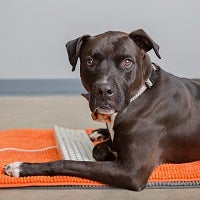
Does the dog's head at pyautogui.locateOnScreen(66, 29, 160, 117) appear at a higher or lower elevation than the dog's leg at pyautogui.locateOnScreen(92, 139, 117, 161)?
higher

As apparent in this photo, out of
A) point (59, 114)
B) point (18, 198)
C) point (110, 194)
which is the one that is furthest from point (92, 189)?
point (59, 114)

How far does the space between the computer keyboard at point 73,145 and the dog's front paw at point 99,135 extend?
37mm

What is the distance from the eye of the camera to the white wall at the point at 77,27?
16.6 feet

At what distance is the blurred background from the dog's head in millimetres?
2762

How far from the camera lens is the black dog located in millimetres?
Answer: 2225

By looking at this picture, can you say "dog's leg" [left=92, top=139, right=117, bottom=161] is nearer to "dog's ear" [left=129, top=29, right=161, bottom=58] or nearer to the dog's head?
the dog's head

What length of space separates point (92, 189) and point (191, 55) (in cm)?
320

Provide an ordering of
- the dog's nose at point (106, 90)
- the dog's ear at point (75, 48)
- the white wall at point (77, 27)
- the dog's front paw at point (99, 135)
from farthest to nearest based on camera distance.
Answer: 1. the white wall at point (77, 27)
2. the dog's front paw at point (99, 135)
3. the dog's ear at point (75, 48)
4. the dog's nose at point (106, 90)

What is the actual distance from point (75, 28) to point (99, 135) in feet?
7.54

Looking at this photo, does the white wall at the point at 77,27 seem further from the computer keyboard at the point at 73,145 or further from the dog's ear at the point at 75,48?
the dog's ear at the point at 75,48

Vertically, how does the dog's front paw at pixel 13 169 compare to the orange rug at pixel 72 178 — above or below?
above

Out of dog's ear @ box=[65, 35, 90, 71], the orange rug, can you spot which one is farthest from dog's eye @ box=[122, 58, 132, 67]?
the orange rug

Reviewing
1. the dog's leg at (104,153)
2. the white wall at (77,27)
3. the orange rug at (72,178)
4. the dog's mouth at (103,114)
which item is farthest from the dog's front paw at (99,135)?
the white wall at (77,27)

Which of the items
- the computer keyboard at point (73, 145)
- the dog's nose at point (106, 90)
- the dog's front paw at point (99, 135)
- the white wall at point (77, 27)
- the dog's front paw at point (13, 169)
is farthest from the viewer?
the white wall at point (77, 27)
